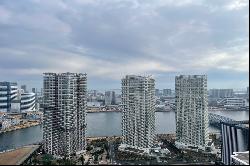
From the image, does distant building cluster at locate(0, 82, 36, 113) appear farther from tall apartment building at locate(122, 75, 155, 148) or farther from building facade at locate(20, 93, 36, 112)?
tall apartment building at locate(122, 75, 155, 148)

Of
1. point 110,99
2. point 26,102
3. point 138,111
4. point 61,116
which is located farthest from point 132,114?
point 110,99

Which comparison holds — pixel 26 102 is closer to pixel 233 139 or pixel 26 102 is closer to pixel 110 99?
pixel 110 99

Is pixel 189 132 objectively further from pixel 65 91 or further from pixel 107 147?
pixel 65 91

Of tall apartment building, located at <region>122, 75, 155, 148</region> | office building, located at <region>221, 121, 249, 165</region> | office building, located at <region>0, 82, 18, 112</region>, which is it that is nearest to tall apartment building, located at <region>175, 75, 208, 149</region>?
tall apartment building, located at <region>122, 75, 155, 148</region>

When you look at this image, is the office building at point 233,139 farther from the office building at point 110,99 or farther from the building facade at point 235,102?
the office building at point 110,99

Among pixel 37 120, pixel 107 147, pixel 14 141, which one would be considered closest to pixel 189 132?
pixel 107 147
